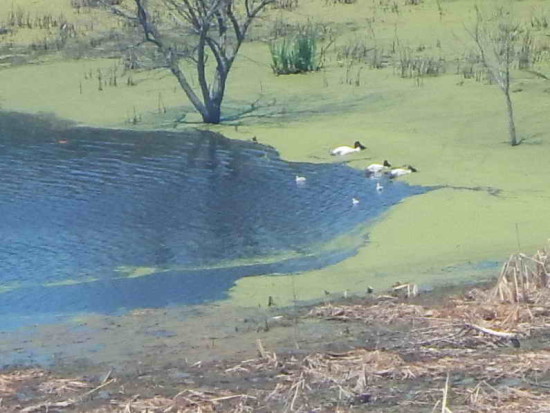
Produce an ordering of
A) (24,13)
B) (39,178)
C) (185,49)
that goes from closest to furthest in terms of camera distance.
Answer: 1. (39,178)
2. (185,49)
3. (24,13)

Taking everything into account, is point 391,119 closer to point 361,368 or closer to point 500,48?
point 500,48

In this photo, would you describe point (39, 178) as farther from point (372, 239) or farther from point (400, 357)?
point (400, 357)

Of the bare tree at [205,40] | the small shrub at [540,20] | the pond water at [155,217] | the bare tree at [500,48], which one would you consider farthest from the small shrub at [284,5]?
the pond water at [155,217]

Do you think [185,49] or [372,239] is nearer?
[372,239]

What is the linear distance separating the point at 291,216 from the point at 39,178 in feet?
10.4

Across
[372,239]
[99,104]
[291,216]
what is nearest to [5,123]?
[99,104]

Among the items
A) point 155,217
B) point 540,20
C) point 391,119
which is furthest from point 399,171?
point 540,20

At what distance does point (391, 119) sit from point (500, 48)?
74.4 inches

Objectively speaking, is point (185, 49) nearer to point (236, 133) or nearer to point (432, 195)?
point (236, 133)

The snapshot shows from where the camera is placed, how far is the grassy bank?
982 centimetres

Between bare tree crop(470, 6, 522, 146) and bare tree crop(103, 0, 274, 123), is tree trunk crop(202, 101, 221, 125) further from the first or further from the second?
bare tree crop(470, 6, 522, 146)

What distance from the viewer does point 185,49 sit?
19125 millimetres

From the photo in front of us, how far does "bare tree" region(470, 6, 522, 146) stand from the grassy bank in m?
0.34

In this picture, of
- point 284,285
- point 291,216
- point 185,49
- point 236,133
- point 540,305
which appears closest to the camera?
point 540,305
